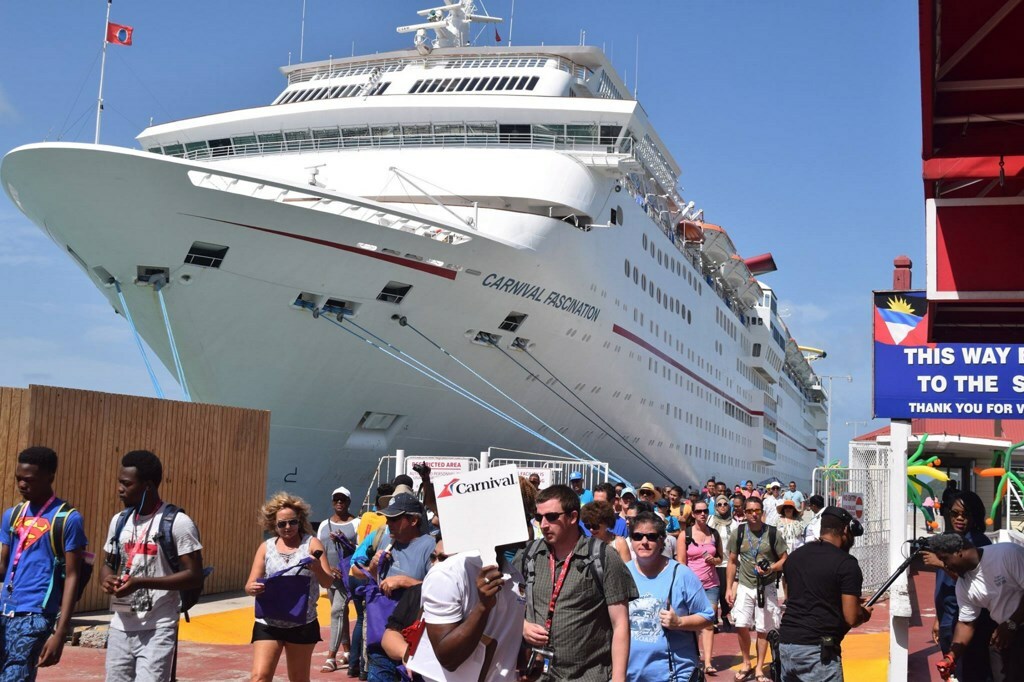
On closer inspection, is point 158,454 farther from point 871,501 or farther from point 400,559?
point 871,501

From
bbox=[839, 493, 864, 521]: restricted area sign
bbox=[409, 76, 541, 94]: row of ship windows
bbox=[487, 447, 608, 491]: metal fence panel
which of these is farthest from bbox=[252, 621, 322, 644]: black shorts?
bbox=[409, 76, 541, 94]: row of ship windows

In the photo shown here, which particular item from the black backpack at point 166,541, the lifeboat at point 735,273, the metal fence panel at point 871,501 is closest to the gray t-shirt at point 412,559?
the black backpack at point 166,541

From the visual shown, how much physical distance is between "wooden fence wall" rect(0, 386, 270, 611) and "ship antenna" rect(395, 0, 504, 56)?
1707cm

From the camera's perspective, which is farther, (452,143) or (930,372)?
(452,143)


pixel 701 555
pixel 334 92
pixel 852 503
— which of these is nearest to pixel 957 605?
pixel 701 555

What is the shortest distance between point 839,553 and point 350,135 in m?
19.2

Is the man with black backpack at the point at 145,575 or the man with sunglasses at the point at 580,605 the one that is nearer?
the man with sunglasses at the point at 580,605

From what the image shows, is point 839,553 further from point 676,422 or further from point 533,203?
point 676,422

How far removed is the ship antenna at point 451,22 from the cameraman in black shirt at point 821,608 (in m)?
23.9

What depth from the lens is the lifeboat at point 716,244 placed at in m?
39.1

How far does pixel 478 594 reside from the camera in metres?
3.77

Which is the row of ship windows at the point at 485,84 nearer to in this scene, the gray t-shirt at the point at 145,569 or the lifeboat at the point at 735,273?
the lifeboat at the point at 735,273

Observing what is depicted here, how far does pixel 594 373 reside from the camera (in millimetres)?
23562

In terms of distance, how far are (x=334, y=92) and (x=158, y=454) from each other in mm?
16543
